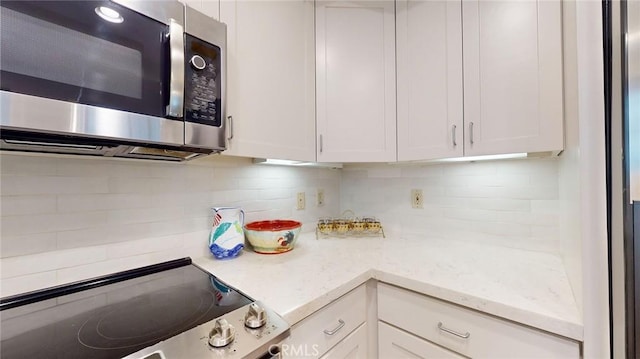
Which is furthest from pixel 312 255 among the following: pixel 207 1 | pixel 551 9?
pixel 551 9

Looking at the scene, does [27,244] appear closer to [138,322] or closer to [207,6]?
[138,322]

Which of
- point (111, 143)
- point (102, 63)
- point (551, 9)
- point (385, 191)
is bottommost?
point (385, 191)

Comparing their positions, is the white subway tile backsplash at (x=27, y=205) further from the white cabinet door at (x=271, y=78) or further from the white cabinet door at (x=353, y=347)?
the white cabinet door at (x=353, y=347)

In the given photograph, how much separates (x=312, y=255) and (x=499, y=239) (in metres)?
0.95

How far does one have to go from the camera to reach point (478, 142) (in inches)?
42.2

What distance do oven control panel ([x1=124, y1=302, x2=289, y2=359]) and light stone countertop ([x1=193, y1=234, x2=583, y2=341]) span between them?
71 mm

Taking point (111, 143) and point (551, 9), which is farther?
point (551, 9)

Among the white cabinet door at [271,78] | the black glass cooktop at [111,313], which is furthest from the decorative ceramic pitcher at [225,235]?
the white cabinet door at [271,78]

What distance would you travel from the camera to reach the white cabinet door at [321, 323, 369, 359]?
87cm

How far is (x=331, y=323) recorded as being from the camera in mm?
850

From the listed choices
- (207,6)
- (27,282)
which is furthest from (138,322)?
(207,6)

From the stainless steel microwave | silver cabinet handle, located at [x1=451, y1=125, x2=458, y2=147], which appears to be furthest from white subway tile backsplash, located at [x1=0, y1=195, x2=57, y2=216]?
silver cabinet handle, located at [x1=451, y1=125, x2=458, y2=147]

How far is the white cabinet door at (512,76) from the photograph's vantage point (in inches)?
36.3

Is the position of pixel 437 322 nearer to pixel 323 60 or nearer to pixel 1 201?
pixel 323 60
